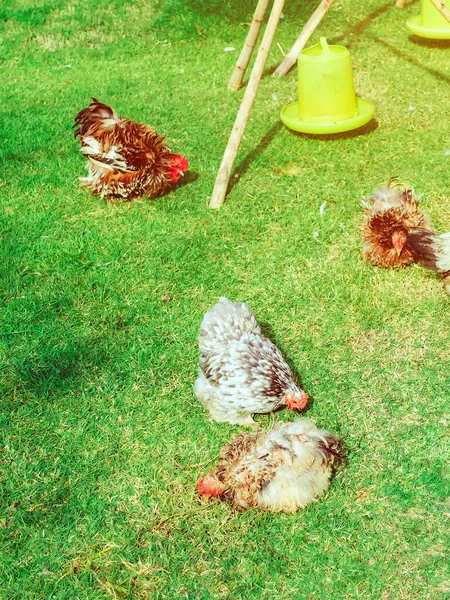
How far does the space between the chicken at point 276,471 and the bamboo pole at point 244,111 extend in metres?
2.42

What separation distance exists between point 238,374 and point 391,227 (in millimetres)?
1558

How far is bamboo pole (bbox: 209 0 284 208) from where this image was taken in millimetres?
4523

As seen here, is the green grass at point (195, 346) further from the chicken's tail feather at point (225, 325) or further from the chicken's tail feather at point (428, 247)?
the chicken's tail feather at point (225, 325)

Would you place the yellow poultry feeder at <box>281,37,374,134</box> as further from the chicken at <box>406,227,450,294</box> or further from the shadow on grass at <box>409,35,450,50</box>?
the shadow on grass at <box>409,35,450,50</box>

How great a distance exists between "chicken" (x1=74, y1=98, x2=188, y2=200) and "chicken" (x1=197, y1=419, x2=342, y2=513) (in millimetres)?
2596

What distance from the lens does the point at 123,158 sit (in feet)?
15.9

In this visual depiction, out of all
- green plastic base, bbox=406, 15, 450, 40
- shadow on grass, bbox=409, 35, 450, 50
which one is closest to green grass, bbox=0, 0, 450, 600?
green plastic base, bbox=406, 15, 450, 40

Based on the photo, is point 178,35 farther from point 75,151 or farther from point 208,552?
point 208,552

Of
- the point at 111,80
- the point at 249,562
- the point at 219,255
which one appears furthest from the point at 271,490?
the point at 111,80

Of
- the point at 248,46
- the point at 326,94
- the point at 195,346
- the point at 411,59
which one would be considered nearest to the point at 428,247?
the point at 195,346

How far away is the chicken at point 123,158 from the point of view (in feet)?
15.9

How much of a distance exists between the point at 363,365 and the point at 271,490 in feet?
3.46

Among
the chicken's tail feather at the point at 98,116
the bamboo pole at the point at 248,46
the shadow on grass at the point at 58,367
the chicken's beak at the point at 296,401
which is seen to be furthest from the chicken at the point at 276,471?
the bamboo pole at the point at 248,46

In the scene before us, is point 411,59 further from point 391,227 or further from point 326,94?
point 391,227
